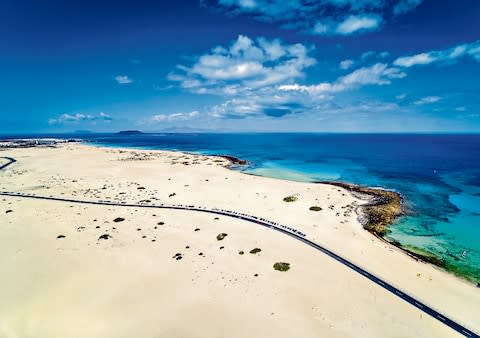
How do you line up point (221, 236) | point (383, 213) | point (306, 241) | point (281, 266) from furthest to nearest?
point (383, 213), point (221, 236), point (306, 241), point (281, 266)

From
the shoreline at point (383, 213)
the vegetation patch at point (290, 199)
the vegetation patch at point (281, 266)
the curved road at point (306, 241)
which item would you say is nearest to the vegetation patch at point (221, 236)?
the curved road at point (306, 241)

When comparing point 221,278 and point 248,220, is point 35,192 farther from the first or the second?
point 221,278

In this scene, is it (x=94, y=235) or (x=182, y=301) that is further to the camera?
(x=94, y=235)

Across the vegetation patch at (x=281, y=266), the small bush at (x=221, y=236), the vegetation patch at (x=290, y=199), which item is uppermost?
the vegetation patch at (x=290, y=199)

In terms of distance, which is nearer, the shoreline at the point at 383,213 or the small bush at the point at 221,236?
the shoreline at the point at 383,213

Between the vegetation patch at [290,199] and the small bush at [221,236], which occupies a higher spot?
the vegetation patch at [290,199]

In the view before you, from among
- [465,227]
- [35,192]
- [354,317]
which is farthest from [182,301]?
[35,192]

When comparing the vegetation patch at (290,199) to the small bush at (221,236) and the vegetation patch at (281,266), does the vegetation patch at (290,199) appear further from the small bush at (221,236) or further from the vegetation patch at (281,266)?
the vegetation patch at (281,266)

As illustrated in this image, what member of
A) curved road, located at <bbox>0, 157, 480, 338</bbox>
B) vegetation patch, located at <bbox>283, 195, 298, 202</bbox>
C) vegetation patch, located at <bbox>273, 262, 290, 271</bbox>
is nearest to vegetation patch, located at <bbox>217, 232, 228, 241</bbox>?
curved road, located at <bbox>0, 157, 480, 338</bbox>

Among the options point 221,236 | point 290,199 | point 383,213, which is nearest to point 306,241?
point 221,236

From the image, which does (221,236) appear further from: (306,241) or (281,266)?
(306,241)

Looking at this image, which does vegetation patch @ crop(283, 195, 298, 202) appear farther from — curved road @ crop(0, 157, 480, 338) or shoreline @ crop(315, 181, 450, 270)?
curved road @ crop(0, 157, 480, 338)
